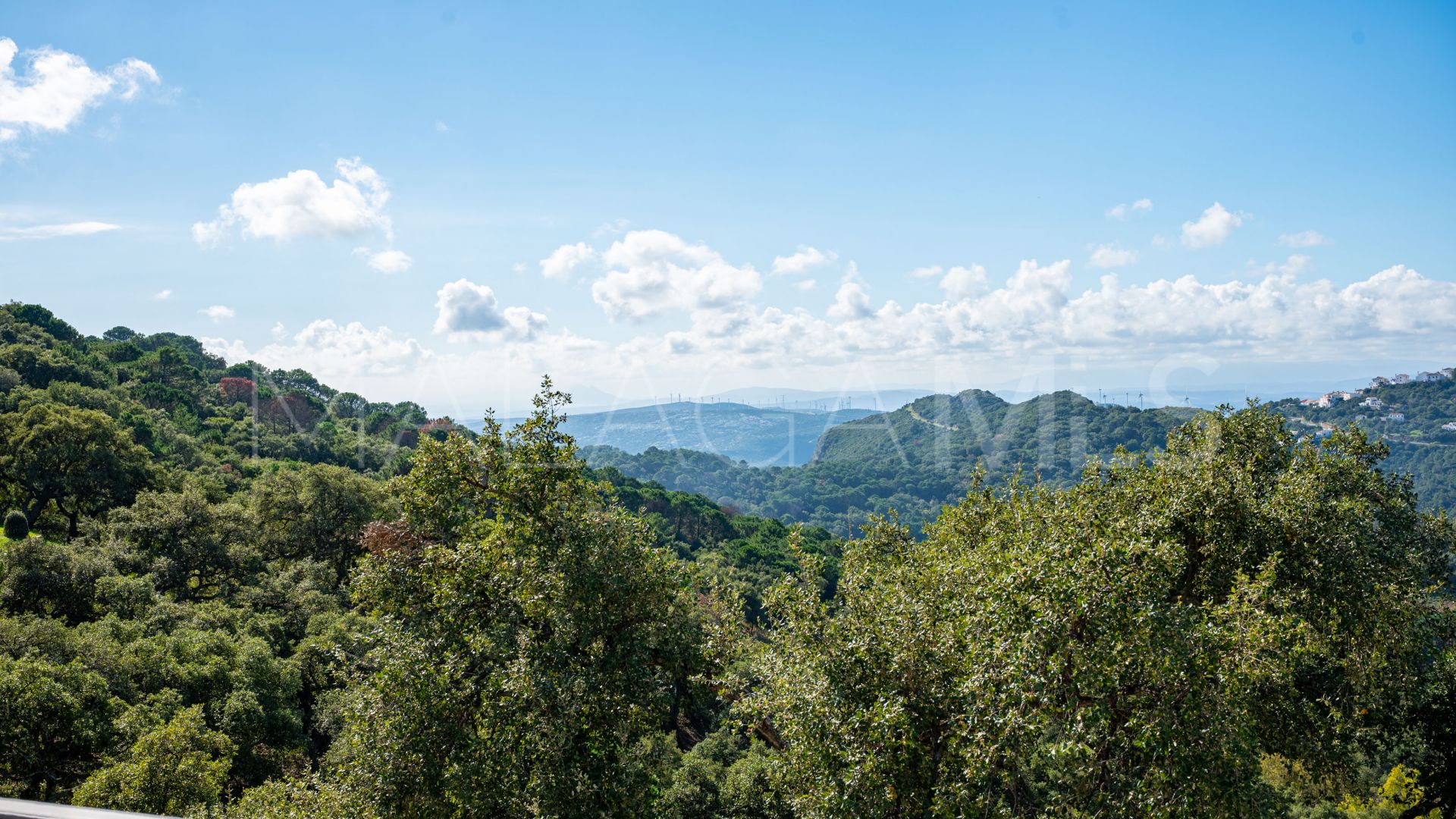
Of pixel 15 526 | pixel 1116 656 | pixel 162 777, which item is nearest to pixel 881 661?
pixel 1116 656

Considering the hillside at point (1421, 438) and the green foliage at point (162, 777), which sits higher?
the green foliage at point (162, 777)

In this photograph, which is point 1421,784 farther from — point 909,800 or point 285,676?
point 285,676

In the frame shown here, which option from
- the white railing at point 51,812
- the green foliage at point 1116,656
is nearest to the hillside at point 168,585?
the green foliage at point 1116,656

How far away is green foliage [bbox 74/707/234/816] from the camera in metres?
15.1

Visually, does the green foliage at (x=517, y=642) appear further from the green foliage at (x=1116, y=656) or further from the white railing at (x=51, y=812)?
the white railing at (x=51, y=812)

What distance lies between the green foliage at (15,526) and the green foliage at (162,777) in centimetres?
2888

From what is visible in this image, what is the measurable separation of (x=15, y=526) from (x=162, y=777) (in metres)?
31.9

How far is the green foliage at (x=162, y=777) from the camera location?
49.6 ft

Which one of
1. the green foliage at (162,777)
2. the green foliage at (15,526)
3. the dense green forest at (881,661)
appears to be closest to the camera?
the dense green forest at (881,661)

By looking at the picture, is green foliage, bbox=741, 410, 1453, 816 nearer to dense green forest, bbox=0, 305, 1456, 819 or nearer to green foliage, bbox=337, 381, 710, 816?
dense green forest, bbox=0, 305, 1456, 819

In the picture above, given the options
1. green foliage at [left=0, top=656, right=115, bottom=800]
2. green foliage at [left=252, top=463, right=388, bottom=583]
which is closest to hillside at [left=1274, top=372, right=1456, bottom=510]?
green foliage at [left=252, top=463, right=388, bottom=583]

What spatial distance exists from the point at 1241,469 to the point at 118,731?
26669 millimetres

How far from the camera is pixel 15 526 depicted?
122 ft

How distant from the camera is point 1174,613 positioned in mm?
9117
